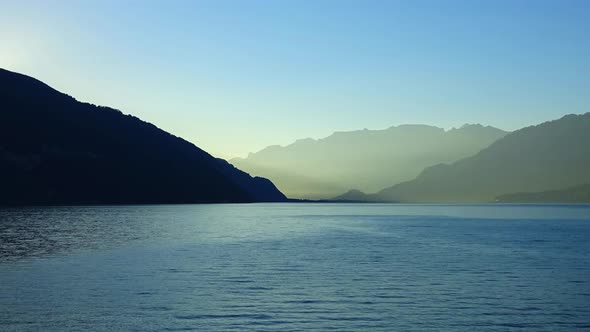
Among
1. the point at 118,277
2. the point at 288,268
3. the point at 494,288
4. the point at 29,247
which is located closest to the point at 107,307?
the point at 118,277

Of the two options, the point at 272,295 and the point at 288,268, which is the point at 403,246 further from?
the point at 272,295

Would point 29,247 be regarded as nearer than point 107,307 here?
No

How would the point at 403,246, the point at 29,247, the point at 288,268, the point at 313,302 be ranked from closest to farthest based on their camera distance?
the point at 313,302
the point at 288,268
the point at 29,247
the point at 403,246

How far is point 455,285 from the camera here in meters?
51.8

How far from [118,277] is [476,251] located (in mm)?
54790

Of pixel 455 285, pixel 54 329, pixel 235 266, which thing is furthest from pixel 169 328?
pixel 235 266

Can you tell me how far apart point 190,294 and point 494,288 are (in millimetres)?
25576

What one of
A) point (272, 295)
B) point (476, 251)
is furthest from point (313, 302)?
point (476, 251)

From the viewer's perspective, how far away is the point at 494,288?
165 feet

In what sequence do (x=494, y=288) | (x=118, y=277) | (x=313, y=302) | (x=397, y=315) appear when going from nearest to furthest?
1. (x=397, y=315)
2. (x=313, y=302)
3. (x=494, y=288)
4. (x=118, y=277)

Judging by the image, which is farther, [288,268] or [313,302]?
[288,268]

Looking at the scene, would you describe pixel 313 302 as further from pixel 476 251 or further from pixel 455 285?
pixel 476 251

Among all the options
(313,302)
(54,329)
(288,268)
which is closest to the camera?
(54,329)

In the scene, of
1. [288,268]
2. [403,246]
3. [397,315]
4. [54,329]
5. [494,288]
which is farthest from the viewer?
[403,246]
